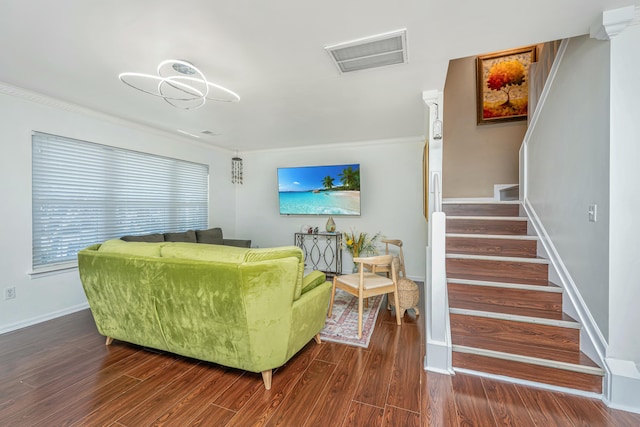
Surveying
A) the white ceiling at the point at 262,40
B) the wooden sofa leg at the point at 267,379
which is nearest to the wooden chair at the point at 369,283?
the wooden sofa leg at the point at 267,379

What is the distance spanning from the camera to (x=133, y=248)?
2.24 m

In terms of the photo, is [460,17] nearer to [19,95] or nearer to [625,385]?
[625,385]

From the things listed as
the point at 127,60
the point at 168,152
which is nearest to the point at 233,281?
the point at 127,60

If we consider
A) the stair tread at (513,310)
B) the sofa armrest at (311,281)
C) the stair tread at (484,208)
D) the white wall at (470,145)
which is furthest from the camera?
the white wall at (470,145)

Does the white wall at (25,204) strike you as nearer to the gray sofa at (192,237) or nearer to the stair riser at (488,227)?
the gray sofa at (192,237)

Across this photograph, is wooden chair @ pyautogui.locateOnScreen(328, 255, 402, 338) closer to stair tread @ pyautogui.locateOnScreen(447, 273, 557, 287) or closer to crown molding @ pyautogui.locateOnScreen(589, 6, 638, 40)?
stair tread @ pyautogui.locateOnScreen(447, 273, 557, 287)

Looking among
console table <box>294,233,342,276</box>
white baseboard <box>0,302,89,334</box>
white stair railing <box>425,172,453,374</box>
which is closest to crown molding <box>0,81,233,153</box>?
white baseboard <box>0,302,89,334</box>

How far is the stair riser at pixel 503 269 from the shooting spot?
2.41 metres

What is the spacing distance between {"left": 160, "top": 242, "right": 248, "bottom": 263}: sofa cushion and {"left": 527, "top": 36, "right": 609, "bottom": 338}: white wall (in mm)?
2313

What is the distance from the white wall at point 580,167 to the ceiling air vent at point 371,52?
1.23m

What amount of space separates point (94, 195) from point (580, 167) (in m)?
4.78

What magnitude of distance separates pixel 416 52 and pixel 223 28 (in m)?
1.34

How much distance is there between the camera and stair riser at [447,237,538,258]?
105 inches

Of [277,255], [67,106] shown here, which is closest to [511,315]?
[277,255]
